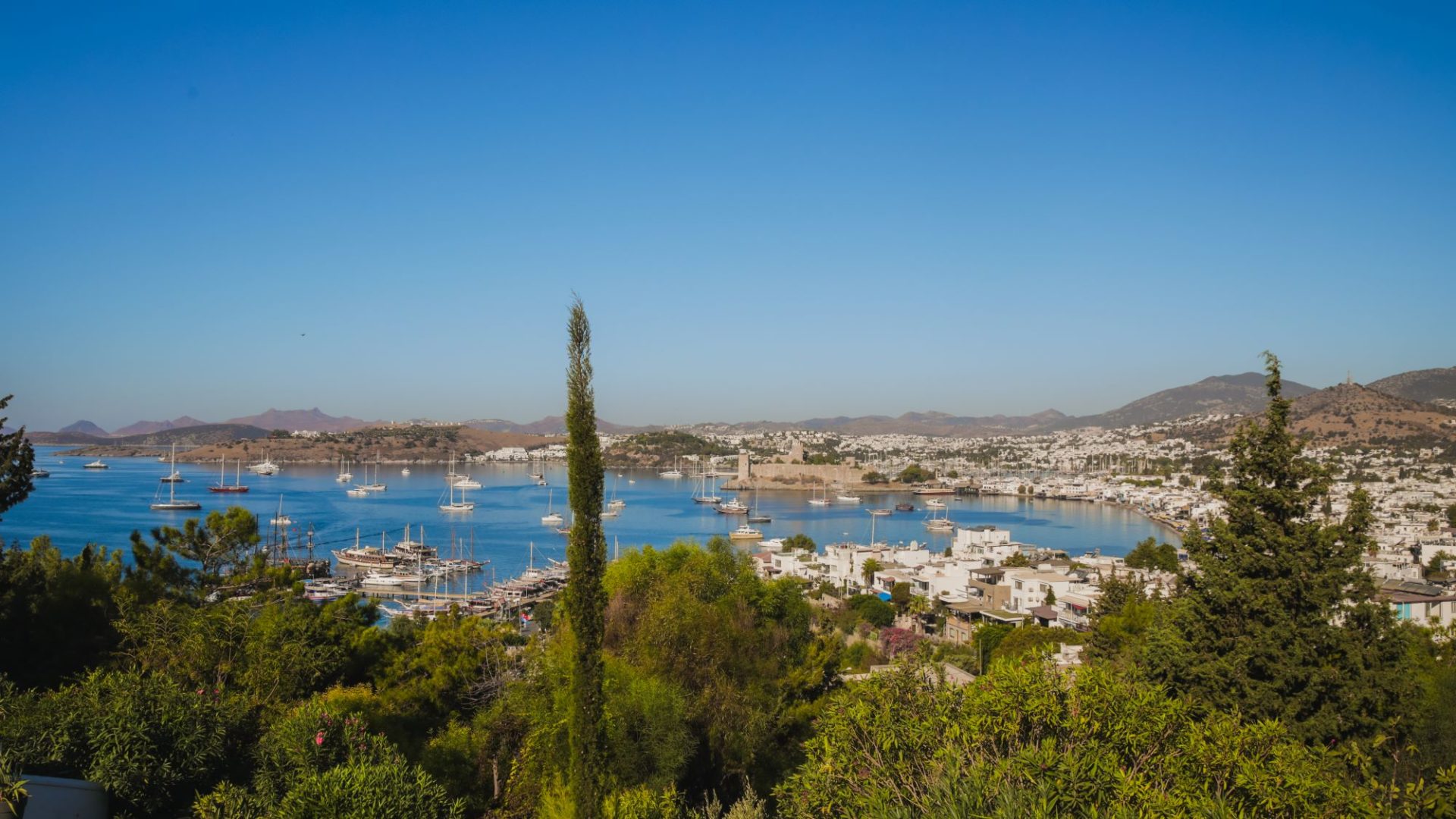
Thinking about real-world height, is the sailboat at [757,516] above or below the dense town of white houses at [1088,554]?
below

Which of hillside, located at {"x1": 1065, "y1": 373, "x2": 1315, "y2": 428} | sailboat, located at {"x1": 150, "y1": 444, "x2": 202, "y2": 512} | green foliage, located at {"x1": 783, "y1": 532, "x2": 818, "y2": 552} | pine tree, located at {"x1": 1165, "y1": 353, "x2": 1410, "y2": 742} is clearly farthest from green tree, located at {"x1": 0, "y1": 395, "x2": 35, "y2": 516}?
hillside, located at {"x1": 1065, "y1": 373, "x2": 1315, "y2": 428}

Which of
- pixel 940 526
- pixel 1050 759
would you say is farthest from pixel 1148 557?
pixel 1050 759

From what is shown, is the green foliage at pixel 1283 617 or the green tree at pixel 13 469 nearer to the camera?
the green foliage at pixel 1283 617

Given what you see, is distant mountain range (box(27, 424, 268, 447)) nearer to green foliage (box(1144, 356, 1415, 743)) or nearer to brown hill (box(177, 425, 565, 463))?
brown hill (box(177, 425, 565, 463))

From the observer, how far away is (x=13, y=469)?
6875 millimetres

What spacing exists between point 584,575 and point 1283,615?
4366 millimetres

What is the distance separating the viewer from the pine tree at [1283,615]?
16.3ft

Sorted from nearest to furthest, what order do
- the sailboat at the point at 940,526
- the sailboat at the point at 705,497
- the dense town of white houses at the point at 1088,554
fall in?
1. the dense town of white houses at the point at 1088,554
2. the sailboat at the point at 940,526
3. the sailboat at the point at 705,497

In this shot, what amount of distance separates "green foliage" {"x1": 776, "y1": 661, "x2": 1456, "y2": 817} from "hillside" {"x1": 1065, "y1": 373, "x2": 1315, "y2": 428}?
117168mm

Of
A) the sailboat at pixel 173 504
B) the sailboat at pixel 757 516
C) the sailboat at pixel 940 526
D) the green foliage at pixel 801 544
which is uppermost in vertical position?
the sailboat at pixel 173 504

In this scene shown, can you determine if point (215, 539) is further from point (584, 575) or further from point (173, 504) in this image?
Result: point (173, 504)

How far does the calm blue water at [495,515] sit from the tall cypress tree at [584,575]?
68.8ft

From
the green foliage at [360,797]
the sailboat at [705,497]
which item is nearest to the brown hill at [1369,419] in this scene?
the sailboat at [705,497]

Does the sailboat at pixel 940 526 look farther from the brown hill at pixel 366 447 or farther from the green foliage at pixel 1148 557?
the brown hill at pixel 366 447
